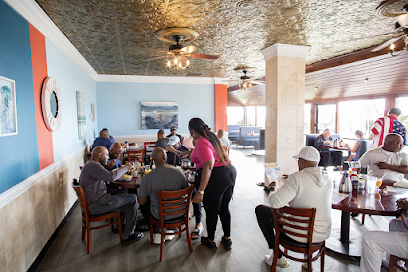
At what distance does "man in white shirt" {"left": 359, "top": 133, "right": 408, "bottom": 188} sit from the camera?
3.21 m

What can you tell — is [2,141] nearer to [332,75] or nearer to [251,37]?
[251,37]

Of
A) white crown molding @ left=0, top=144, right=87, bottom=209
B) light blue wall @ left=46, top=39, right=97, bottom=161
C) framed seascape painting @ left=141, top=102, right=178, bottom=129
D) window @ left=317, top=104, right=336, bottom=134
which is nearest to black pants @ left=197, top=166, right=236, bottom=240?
white crown molding @ left=0, top=144, right=87, bottom=209

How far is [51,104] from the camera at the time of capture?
3832mm

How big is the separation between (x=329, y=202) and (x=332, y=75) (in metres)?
6.94

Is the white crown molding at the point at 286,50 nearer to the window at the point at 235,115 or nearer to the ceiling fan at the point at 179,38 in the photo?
the ceiling fan at the point at 179,38

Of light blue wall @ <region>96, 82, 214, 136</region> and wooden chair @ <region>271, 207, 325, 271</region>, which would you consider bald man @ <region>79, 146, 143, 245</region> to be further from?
light blue wall @ <region>96, 82, 214, 136</region>

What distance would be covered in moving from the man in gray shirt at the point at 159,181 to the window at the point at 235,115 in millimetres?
15552

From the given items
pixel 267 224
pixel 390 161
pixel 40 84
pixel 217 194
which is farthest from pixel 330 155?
pixel 40 84

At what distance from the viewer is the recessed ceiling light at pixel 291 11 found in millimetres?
3336

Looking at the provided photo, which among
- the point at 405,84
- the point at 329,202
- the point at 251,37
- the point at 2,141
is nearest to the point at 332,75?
the point at 405,84

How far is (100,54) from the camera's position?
5816 millimetres

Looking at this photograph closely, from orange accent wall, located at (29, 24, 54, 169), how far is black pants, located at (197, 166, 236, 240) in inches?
88.1

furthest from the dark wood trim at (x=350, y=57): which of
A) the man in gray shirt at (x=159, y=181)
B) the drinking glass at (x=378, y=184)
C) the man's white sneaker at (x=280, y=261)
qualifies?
the man in gray shirt at (x=159, y=181)

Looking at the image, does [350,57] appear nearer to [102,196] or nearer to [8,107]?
[102,196]
